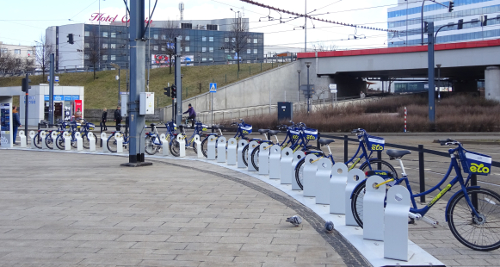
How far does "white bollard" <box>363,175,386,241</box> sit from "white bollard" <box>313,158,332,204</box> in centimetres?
220

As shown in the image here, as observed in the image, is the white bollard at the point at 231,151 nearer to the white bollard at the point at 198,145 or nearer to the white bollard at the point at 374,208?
the white bollard at the point at 198,145

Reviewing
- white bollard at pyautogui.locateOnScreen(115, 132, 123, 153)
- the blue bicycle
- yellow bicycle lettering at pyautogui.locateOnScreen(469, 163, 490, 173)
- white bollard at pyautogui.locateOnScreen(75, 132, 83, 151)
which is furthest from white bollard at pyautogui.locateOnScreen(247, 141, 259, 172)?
white bollard at pyautogui.locateOnScreen(75, 132, 83, 151)

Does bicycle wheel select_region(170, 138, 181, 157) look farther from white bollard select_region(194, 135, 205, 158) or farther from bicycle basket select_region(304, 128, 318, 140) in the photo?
bicycle basket select_region(304, 128, 318, 140)

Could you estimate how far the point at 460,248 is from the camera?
5.64m

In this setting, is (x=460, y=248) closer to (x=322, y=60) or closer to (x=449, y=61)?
(x=449, y=61)

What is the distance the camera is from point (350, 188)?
6.62 meters

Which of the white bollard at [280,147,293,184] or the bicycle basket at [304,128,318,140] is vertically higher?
the bicycle basket at [304,128,318,140]

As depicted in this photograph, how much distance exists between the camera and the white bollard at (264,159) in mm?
11568

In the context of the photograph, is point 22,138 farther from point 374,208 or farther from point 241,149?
point 374,208

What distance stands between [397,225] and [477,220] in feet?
3.33

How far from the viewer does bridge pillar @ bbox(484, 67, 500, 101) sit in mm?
42938

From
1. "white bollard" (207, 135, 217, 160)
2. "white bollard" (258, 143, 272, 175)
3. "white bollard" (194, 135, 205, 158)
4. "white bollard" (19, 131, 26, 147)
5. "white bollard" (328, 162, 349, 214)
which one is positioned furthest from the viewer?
"white bollard" (19, 131, 26, 147)

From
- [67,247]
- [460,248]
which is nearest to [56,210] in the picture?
[67,247]

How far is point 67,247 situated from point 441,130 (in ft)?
90.0
